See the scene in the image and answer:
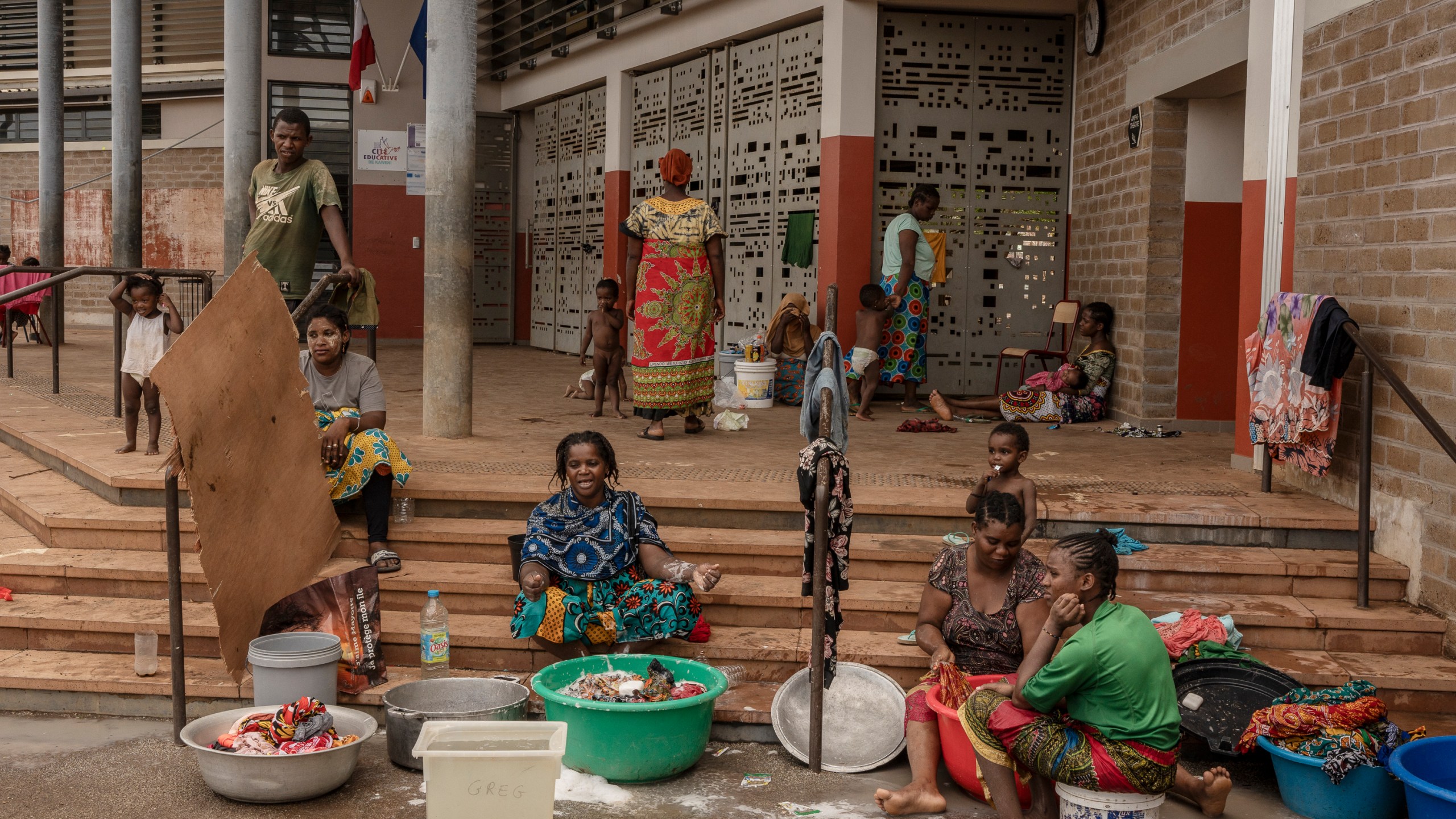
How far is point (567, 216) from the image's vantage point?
15.9 m

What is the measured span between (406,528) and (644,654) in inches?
61.7

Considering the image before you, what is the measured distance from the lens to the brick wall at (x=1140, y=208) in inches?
367

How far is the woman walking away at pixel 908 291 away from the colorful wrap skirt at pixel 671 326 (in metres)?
2.59

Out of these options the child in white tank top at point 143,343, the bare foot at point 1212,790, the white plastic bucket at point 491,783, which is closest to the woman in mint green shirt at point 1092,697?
the bare foot at point 1212,790

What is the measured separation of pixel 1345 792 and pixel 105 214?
1915 cm

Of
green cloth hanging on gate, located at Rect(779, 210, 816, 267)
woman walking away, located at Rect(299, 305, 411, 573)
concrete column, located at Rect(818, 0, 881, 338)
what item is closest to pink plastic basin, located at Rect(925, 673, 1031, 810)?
woman walking away, located at Rect(299, 305, 411, 573)

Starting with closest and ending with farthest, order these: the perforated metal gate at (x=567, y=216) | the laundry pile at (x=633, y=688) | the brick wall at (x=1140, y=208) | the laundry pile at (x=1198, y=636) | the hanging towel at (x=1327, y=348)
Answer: the laundry pile at (x=633, y=688), the laundry pile at (x=1198, y=636), the hanging towel at (x=1327, y=348), the brick wall at (x=1140, y=208), the perforated metal gate at (x=567, y=216)

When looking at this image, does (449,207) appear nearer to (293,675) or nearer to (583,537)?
(583,537)

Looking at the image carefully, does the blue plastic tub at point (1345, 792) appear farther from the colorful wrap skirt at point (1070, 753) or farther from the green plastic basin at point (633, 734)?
the green plastic basin at point (633, 734)

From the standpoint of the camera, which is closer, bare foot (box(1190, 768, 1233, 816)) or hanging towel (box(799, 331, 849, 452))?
bare foot (box(1190, 768, 1233, 816))

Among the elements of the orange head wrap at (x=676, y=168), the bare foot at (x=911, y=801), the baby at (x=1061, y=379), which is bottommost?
the bare foot at (x=911, y=801)

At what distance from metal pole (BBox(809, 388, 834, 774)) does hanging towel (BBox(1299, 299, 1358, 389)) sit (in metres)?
2.70

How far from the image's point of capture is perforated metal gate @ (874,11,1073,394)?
419 inches

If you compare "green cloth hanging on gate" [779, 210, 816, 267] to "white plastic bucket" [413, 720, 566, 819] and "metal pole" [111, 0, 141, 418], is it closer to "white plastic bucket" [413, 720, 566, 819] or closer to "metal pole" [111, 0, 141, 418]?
"metal pole" [111, 0, 141, 418]
